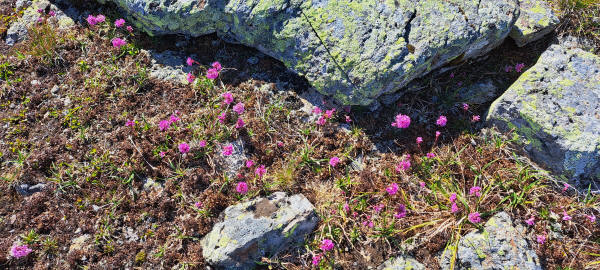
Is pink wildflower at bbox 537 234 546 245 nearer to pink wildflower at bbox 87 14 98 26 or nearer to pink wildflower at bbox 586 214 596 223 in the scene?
pink wildflower at bbox 586 214 596 223

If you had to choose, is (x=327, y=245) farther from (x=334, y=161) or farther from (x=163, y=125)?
(x=163, y=125)

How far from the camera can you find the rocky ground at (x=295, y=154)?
17.9 feet

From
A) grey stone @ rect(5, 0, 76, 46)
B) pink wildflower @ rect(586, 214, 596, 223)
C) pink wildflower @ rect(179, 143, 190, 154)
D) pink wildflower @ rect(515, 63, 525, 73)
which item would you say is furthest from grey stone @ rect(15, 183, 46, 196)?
pink wildflower @ rect(586, 214, 596, 223)

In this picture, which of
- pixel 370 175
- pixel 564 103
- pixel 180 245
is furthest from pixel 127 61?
pixel 564 103

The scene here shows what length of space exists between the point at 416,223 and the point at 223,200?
2.99 m

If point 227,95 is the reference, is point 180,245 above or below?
below

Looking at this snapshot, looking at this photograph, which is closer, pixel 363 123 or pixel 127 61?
pixel 363 123

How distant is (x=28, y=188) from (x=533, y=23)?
8.86 m

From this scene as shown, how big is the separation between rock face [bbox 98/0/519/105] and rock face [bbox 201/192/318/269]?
2.05 m

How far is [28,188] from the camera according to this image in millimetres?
5996

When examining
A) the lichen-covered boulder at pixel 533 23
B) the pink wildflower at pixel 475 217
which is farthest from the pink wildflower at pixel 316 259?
the lichen-covered boulder at pixel 533 23

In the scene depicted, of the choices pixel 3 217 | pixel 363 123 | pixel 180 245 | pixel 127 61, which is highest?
pixel 127 61

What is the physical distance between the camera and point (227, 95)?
6.39m

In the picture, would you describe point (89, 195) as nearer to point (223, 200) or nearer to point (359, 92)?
point (223, 200)
